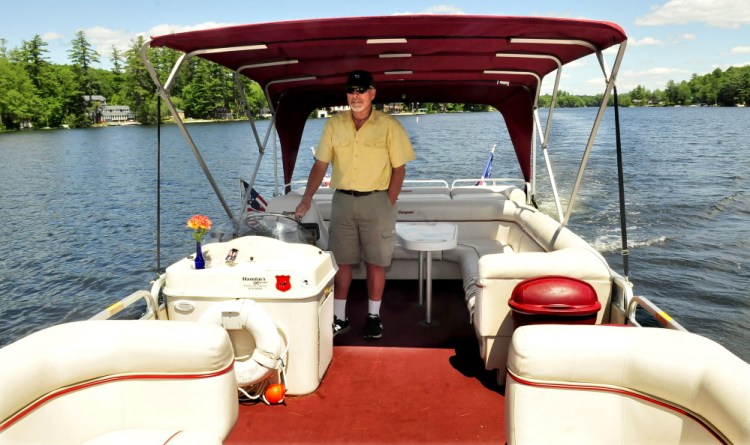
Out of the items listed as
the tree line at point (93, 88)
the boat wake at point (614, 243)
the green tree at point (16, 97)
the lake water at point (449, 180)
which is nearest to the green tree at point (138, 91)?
the tree line at point (93, 88)

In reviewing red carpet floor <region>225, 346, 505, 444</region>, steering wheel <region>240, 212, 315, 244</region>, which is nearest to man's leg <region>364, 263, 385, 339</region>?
red carpet floor <region>225, 346, 505, 444</region>

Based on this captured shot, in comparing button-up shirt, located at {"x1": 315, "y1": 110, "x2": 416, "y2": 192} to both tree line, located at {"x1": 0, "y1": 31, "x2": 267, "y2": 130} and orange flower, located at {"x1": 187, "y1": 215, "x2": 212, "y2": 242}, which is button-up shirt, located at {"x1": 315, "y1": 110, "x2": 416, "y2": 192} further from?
tree line, located at {"x1": 0, "y1": 31, "x2": 267, "y2": 130}

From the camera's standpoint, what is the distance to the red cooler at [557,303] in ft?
9.59

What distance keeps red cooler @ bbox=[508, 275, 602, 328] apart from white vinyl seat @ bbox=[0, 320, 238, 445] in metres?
1.59

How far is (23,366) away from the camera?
1929 mm

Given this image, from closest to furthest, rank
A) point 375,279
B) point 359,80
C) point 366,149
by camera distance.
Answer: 1. point 359,80
2. point 366,149
3. point 375,279

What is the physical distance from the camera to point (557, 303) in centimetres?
293

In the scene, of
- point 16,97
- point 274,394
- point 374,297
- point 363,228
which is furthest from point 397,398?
point 16,97

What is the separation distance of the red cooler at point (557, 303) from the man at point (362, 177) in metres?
1.17

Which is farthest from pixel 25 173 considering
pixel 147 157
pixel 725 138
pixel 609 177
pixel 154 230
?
pixel 725 138

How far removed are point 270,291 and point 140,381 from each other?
947mm

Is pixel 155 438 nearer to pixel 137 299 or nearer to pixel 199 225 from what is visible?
pixel 137 299

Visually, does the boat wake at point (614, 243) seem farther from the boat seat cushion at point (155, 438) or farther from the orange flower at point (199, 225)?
the boat seat cushion at point (155, 438)

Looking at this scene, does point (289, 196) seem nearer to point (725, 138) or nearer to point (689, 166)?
point (689, 166)
